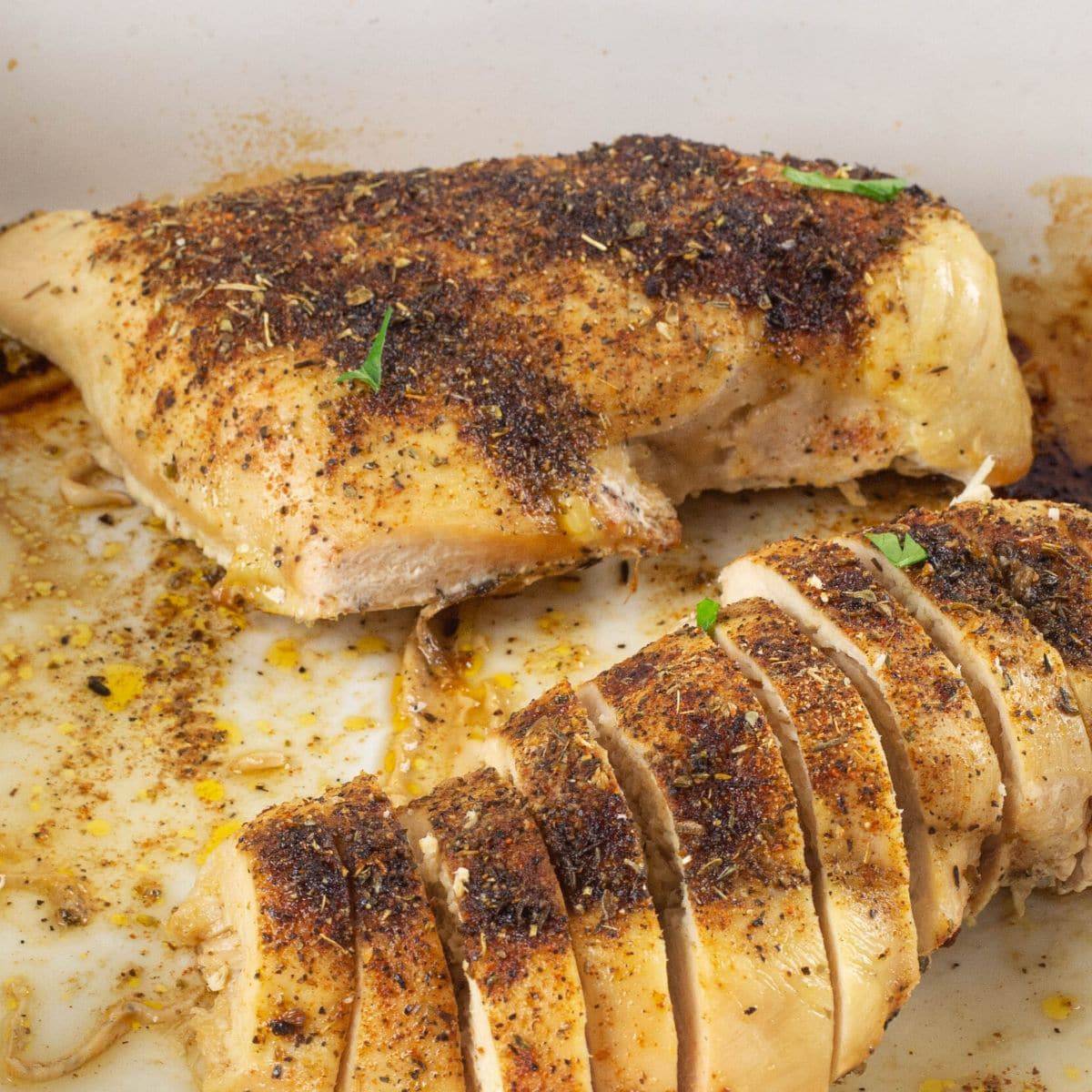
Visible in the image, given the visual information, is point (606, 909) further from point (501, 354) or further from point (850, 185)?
point (850, 185)

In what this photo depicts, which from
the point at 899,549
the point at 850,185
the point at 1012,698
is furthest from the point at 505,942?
the point at 850,185

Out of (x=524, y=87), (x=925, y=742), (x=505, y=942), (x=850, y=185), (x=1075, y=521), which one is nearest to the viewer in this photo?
(x=505, y=942)

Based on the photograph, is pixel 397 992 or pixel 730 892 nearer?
pixel 397 992

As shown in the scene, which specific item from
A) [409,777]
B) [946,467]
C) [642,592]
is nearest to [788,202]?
[946,467]

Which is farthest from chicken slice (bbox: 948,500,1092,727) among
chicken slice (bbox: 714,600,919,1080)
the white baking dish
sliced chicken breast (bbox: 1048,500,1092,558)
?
the white baking dish

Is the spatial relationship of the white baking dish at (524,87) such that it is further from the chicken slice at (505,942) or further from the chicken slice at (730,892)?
the chicken slice at (505,942)

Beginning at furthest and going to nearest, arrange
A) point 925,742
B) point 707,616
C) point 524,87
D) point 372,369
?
point 524,87 < point 372,369 < point 707,616 < point 925,742

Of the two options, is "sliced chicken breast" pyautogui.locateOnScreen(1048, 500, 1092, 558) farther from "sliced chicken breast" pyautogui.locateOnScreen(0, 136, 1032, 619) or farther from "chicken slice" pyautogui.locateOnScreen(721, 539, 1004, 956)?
"sliced chicken breast" pyautogui.locateOnScreen(0, 136, 1032, 619)
